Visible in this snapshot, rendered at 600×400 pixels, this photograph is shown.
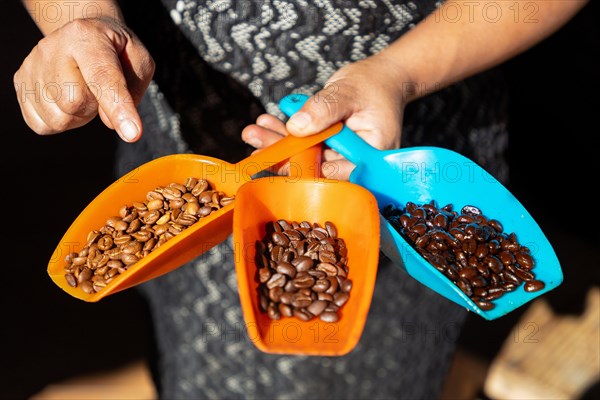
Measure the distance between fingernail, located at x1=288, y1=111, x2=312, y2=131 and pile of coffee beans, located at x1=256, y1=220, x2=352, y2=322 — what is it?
0.18 meters

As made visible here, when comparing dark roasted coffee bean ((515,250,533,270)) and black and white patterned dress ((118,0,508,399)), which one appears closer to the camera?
dark roasted coffee bean ((515,250,533,270))

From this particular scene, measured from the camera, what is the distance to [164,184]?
4.22ft

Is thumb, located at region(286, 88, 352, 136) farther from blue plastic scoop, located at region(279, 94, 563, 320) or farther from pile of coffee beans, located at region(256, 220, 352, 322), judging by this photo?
pile of coffee beans, located at region(256, 220, 352, 322)

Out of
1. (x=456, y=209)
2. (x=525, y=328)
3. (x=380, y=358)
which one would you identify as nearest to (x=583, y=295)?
(x=525, y=328)

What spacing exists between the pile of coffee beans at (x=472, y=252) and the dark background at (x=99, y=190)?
1481mm

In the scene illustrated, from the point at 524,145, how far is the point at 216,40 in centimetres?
219

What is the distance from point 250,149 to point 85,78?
475 millimetres

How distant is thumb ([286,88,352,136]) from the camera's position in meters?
1.23

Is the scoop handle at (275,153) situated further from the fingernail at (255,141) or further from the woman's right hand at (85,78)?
the woman's right hand at (85,78)

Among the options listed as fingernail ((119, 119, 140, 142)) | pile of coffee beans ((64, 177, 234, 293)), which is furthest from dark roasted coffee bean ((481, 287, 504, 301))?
fingernail ((119, 119, 140, 142))

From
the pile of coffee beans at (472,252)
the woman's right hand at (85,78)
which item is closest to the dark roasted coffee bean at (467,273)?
the pile of coffee beans at (472,252)

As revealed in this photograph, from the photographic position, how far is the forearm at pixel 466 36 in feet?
4.71

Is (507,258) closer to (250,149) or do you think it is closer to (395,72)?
(395,72)

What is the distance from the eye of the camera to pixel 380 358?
170 cm
